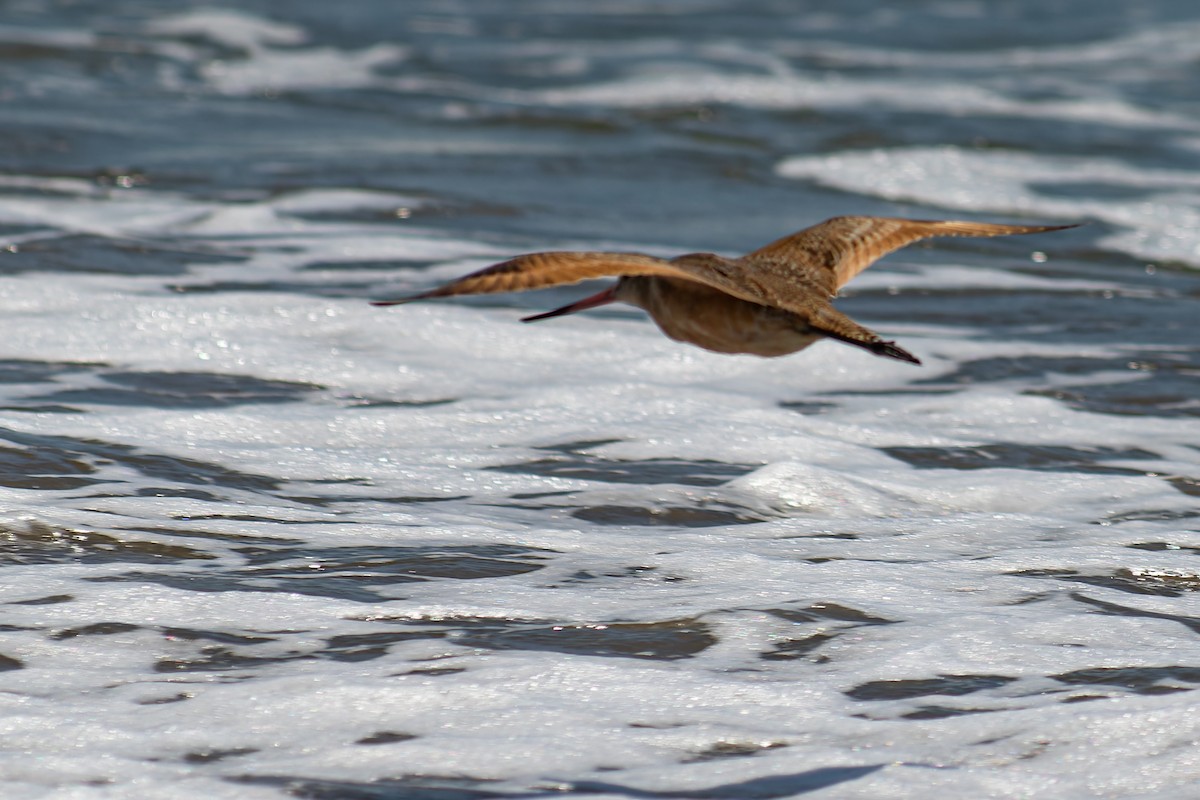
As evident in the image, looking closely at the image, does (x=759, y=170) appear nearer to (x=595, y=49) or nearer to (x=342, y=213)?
(x=342, y=213)

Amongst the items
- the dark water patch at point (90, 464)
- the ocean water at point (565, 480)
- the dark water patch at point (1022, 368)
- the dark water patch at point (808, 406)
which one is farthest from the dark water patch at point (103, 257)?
the dark water patch at point (1022, 368)

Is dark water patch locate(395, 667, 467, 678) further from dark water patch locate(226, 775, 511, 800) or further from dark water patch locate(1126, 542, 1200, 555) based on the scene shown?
dark water patch locate(1126, 542, 1200, 555)

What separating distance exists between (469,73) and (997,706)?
1250 cm

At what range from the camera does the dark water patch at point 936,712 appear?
3.39 m

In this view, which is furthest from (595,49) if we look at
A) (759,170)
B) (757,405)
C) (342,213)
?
(757,405)

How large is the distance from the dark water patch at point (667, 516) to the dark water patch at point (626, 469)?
266 millimetres

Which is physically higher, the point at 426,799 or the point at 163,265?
the point at 163,265

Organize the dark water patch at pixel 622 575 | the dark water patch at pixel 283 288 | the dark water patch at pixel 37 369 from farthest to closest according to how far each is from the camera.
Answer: the dark water patch at pixel 283 288 → the dark water patch at pixel 37 369 → the dark water patch at pixel 622 575

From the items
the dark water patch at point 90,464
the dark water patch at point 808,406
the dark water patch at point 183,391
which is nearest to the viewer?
the dark water patch at point 90,464

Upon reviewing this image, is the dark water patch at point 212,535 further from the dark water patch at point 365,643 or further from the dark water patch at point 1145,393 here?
the dark water patch at point 1145,393

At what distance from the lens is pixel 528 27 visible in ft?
62.6

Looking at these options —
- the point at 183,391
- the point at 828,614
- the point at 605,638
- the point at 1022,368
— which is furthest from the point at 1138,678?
the point at 183,391

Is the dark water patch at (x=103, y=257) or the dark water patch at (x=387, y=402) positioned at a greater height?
the dark water patch at (x=103, y=257)

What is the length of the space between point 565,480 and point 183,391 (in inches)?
59.7
